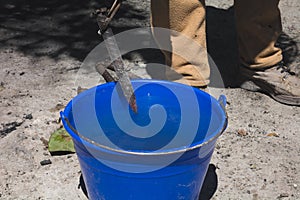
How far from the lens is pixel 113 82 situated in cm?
189

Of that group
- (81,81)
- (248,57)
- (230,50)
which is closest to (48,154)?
(81,81)

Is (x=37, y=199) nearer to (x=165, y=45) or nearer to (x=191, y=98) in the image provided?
(x=191, y=98)

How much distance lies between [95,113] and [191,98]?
33cm

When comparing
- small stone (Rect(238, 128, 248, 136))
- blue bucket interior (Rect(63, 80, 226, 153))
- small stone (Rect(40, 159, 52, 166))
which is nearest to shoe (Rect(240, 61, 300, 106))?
small stone (Rect(238, 128, 248, 136))

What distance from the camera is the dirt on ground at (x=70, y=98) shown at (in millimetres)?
2066

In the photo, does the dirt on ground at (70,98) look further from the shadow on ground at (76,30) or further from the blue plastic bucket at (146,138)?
the blue plastic bucket at (146,138)

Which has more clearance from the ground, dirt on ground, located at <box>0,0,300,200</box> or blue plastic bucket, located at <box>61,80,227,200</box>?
blue plastic bucket, located at <box>61,80,227,200</box>

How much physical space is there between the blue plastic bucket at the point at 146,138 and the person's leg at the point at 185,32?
41cm

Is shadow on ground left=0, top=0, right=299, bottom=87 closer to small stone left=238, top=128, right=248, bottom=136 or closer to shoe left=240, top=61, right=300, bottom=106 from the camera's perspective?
shoe left=240, top=61, right=300, bottom=106

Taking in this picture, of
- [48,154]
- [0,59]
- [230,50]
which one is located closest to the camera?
[48,154]

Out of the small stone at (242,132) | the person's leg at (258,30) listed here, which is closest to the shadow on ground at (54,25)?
the person's leg at (258,30)

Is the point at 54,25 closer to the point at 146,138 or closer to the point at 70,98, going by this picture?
the point at 70,98

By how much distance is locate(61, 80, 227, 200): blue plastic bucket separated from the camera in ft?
5.11

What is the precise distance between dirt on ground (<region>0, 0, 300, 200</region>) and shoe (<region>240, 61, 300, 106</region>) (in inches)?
1.4
